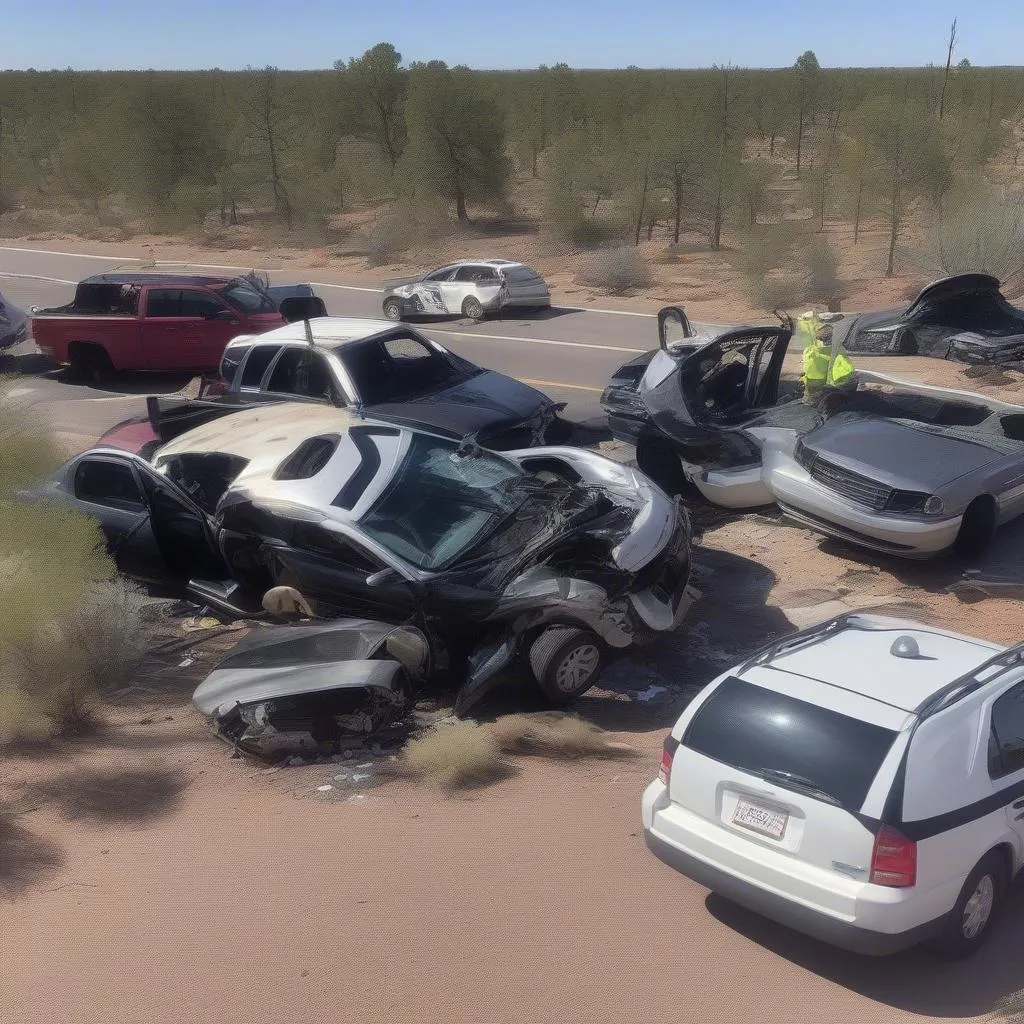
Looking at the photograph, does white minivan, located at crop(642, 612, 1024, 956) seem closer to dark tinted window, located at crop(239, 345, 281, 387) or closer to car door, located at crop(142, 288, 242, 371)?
dark tinted window, located at crop(239, 345, 281, 387)

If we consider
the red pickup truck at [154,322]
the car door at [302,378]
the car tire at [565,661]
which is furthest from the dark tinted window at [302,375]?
the red pickup truck at [154,322]

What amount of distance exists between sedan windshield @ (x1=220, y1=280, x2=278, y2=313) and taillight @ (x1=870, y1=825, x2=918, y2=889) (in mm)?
15958

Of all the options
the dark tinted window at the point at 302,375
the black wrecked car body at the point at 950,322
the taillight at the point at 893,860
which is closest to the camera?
the taillight at the point at 893,860

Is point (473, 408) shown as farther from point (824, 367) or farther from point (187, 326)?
point (187, 326)

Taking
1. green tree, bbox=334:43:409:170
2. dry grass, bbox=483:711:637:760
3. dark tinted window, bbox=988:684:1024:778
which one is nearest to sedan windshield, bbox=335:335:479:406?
dry grass, bbox=483:711:637:760

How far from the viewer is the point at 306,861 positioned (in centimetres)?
595

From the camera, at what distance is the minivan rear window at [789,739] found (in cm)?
499

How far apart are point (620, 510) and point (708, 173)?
27.2 meters

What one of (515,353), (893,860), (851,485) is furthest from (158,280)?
(893,860)

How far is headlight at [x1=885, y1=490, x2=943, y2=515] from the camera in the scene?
9.29 meters

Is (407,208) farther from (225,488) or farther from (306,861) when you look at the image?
(306,861)

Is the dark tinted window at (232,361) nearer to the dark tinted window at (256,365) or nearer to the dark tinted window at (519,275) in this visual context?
the dark tinted window at (256,365)

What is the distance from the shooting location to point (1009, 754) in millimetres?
5281

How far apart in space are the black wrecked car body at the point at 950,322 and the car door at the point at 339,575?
10.6m
